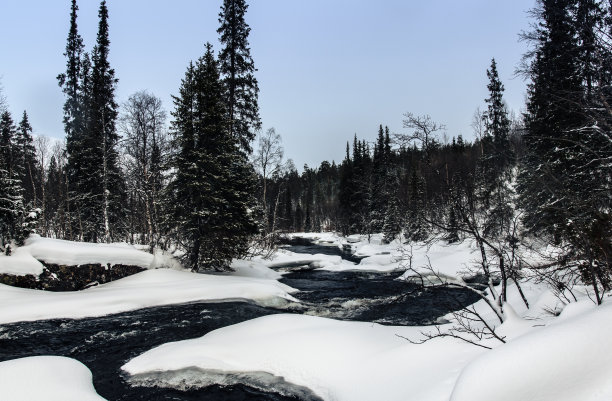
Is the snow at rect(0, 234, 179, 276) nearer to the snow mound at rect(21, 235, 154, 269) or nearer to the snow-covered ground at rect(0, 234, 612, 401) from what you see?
the snow mound at rect(21, 235, 154, 269)

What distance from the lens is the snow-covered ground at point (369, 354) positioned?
2750 mm

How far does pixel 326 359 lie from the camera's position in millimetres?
6406

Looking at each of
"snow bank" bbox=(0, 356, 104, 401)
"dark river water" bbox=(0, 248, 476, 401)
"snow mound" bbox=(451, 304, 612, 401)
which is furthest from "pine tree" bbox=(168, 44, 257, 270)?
"snow mound" bbox=(451, 304, 612, 401)

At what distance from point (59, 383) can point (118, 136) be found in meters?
22.8

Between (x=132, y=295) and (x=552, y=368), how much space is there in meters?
12.6

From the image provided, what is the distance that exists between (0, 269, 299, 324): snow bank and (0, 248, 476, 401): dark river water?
542mm

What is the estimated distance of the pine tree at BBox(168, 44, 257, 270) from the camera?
16156 mm

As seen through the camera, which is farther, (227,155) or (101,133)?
(101,133)

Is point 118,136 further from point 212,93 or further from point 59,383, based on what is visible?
point 59,383

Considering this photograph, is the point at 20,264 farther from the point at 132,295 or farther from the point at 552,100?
the point at 552,100

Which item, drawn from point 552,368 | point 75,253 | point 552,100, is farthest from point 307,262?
point 552,368

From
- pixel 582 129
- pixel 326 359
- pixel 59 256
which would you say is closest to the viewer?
pixel 326 359

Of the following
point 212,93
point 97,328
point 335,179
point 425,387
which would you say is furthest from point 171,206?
point 335,179

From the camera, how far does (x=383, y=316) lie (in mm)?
10875
